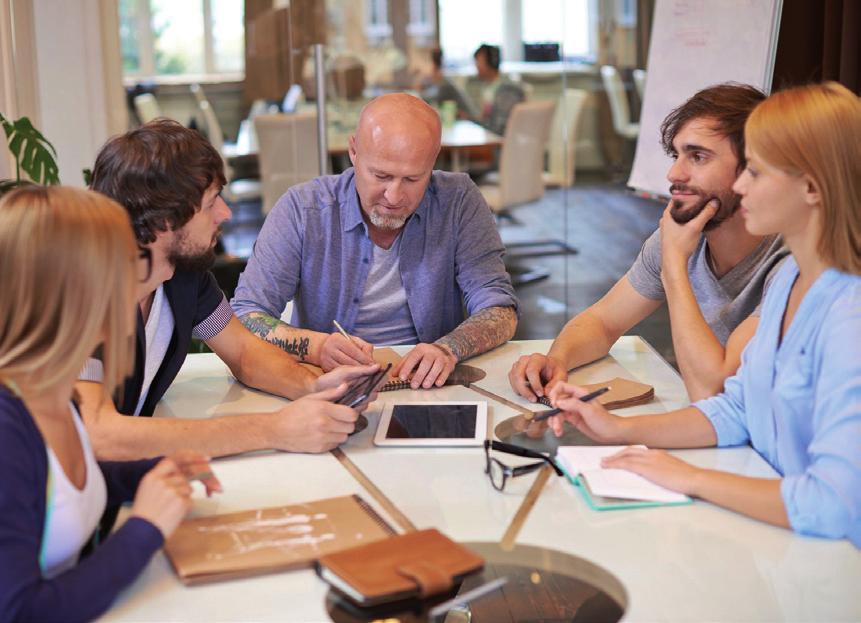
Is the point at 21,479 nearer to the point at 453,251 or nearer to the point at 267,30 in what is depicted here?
the point at 453,251

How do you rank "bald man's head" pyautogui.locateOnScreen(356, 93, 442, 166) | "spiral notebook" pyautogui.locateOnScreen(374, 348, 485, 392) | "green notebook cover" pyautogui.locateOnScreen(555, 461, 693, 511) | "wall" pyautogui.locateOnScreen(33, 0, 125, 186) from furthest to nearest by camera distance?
"wall" pyautogui.locateOnScreen(33, 0, 125, 186)
"bald man's head" pyautogui.locateOnScreen(356, 93, 442, 166)
"spiral notebook" pyautogui.locateOnScreen(374, 348, 485, 392)
"green notebook cover" pyautogui.locateOnScreen(555, 461, 693, 511)

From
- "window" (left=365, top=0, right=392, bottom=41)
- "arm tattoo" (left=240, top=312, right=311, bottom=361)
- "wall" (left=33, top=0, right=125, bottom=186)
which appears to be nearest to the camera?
"arm tattoo" (left=240, top=312, right=311, bottom=361)

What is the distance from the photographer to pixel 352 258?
2.87 m

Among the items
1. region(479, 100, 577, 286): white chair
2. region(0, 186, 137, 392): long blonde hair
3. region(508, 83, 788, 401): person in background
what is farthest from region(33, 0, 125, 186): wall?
region(0, 186, 137, 392): long blonde hair

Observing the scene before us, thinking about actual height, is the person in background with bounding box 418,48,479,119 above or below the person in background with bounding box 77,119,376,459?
above

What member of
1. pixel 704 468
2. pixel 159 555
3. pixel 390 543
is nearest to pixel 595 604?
pixel 704 468

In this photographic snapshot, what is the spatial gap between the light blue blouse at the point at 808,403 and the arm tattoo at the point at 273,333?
980 millimetres

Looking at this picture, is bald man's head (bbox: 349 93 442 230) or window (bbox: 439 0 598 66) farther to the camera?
window (bbox: 439 0 598 66)

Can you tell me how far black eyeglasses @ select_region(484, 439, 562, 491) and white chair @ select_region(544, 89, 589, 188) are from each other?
4432mm

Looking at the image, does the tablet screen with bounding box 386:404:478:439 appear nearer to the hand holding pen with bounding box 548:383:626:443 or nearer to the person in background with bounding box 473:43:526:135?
the hand holding pen with bounding box 548:383:626:443

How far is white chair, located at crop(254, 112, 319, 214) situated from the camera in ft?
18.6

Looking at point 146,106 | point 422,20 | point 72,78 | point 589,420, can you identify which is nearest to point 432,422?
point 589,420

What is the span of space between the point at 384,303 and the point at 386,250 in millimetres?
141

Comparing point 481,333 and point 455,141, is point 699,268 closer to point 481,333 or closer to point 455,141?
point 481,333
